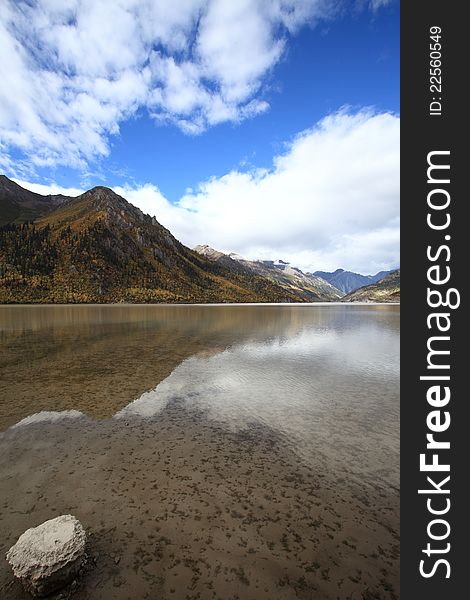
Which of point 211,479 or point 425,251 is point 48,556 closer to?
point 211,479

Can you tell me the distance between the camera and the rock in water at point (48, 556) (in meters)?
5.43

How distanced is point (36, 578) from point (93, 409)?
36.4 feet

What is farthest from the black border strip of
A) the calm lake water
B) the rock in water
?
the rock in water

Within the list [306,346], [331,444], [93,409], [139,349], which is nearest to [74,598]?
[331,444]

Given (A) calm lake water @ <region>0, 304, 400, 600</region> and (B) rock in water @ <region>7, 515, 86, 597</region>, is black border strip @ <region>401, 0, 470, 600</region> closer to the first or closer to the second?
(A) calm lake water @ <region>0, 304, 400, 600</region>

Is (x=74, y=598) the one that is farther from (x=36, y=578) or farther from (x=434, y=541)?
(x=434, y=541)

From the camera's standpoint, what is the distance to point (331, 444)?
1234 cm

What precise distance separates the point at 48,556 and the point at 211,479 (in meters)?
4.95

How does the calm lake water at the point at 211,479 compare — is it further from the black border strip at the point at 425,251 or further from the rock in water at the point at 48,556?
Result: the black border strip at the point at 425,251

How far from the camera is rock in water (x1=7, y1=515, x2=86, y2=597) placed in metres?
5.43

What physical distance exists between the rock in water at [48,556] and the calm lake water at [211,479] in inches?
18.8

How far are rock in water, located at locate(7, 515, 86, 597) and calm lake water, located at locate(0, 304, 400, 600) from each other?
1.56ft

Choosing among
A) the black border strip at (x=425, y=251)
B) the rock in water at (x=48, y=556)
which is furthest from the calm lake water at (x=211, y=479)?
the black border strip at (x=425, y=251)

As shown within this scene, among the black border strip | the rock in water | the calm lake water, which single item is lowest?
the calm lake water
